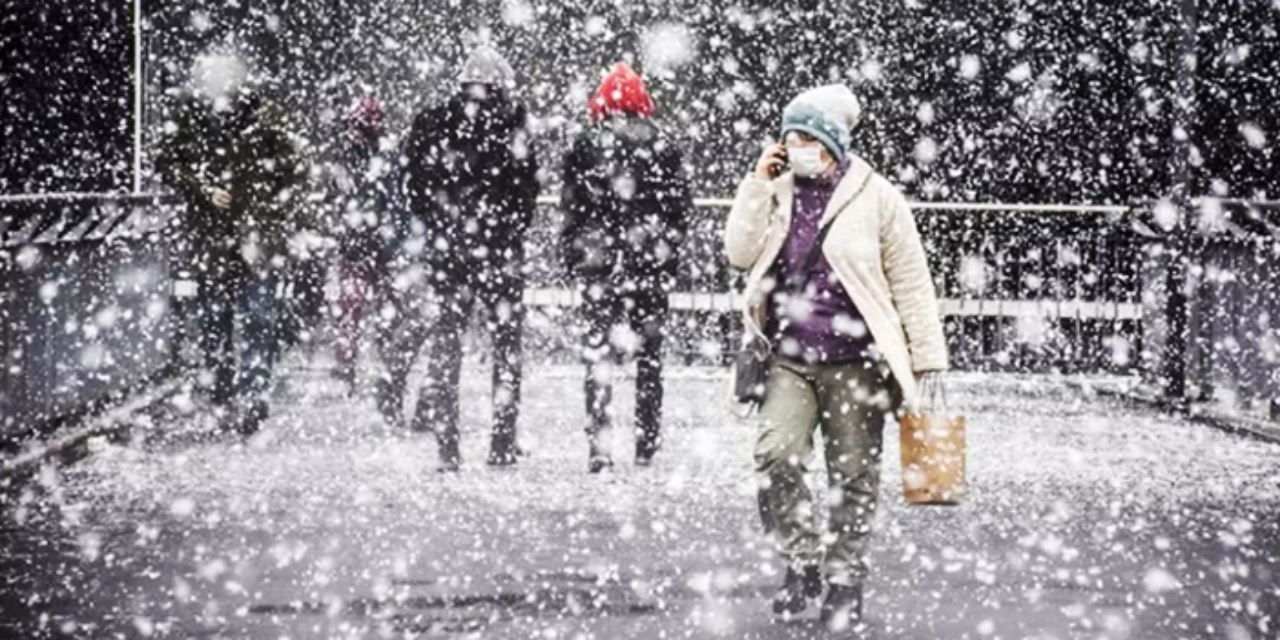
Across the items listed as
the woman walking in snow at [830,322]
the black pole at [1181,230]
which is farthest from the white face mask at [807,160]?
the black pole at [1181,230]

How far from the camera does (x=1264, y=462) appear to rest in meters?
10.4

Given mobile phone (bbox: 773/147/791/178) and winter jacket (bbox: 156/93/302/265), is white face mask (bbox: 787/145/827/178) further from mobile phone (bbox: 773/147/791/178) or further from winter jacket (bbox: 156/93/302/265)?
winter jacket (bbox: 156/93/302/265)

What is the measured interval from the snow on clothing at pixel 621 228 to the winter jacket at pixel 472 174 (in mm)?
305

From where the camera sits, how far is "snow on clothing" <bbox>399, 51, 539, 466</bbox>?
952 centimetres

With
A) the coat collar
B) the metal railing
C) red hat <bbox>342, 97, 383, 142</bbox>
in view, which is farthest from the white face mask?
the metal railing

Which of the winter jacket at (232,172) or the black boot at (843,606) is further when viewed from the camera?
the winter jacket at (232,172)

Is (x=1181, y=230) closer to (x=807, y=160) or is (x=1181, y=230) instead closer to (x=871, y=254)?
(x=871, y=254)

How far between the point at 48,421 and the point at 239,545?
3.10 m

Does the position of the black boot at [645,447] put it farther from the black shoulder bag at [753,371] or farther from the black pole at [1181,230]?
the black pole at [1181,230]

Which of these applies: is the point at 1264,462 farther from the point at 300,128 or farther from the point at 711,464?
the point at 300,128

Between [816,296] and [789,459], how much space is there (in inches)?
22.4

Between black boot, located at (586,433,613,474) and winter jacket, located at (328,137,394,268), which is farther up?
winter jacket, located at (328,137,394,268)

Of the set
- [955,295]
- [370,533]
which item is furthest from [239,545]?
[955,295]

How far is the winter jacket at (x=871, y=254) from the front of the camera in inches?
243
